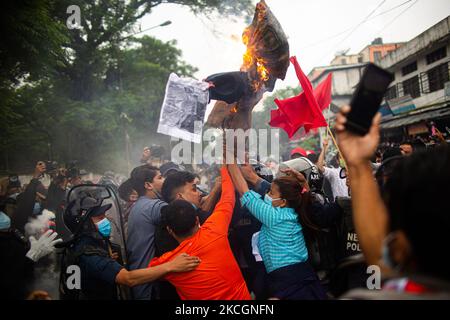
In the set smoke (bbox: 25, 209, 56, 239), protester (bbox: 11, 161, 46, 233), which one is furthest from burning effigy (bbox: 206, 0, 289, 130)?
smoke (bbox: 25, 209, 56, 239)

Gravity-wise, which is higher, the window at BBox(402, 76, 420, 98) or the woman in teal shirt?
the window at BBox(402, 76, 420, 98)

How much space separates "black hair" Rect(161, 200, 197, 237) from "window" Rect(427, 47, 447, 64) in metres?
15.9

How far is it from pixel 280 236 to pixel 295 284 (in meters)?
0.38

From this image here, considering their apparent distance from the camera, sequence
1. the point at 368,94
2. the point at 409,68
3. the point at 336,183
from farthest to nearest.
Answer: the point at 409,68
the point at 336,183
the point at 368,94

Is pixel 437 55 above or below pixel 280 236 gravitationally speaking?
above

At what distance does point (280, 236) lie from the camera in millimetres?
2332

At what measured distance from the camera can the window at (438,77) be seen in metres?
13.3

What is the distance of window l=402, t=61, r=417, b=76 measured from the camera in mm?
16606

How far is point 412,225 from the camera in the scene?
0.91m

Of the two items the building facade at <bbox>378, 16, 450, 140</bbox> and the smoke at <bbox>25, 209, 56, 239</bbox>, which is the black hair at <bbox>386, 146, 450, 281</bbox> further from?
the building facade at <bbox>378, 16, 450, 140</bbox>

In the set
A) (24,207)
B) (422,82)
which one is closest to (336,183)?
(24,207)

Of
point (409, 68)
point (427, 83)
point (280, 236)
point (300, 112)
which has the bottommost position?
point (280, 236)

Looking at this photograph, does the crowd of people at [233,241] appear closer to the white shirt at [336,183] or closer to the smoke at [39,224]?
the smoke at [39,224]

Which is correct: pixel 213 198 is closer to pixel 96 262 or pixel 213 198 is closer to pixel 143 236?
pixel 143 236
